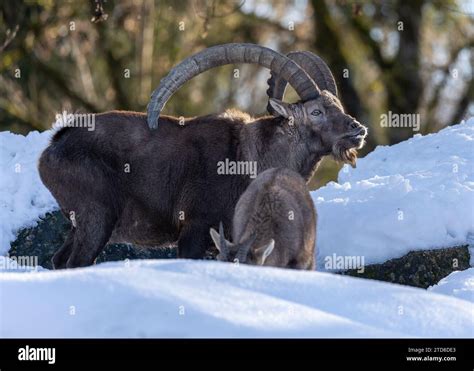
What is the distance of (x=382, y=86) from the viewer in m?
30.2

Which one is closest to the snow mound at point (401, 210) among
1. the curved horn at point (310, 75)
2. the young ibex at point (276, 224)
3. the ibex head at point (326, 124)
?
the ibex head at point (326, 124)

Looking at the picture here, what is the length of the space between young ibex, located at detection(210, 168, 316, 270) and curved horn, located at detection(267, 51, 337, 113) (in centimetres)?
216

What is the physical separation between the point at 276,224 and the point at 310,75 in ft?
10.4

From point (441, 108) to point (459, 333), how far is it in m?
22.5

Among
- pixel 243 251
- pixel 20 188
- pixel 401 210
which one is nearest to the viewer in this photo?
pixel 243 251

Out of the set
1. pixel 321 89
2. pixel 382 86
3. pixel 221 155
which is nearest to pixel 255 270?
pixel 221 155

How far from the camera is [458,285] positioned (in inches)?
494

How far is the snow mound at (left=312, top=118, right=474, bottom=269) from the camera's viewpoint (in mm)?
13719

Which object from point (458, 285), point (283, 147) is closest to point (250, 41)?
point (283, 147)

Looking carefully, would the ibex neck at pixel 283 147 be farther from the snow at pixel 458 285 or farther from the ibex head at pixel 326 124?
the snow at pixel 458 285

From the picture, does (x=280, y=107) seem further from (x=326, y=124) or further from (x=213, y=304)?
(x=213, y=304)

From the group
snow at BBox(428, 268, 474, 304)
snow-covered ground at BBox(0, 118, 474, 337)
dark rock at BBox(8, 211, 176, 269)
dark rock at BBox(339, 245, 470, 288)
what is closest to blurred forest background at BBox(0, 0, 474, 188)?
dark rock at BBox(8, 211, 176, 269)

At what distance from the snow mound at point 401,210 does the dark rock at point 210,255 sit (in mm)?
149
